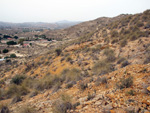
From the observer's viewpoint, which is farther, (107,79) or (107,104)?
(107,79)

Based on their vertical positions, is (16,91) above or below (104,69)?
below

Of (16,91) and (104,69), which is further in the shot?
(16,91)

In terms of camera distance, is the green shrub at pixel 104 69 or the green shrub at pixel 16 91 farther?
the green shrub at pixel 16 91

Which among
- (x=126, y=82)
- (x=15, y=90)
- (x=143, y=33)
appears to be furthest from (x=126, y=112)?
(x=143, y=33)

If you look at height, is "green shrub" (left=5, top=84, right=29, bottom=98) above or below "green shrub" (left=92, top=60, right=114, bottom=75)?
below

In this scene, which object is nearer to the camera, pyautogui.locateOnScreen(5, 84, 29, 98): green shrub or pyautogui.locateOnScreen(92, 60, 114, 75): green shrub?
pyautogui.locateOnScreen(92, 60, 114, 75): green shrub

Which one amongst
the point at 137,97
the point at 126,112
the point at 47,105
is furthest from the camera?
the point at 47,105

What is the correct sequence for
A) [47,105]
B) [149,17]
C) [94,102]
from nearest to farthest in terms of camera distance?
[94,102]
[47,105]
[149,17]

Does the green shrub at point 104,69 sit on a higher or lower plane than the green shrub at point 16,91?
higher

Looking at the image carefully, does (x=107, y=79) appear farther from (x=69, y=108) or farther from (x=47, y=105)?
(x=47, y=105)

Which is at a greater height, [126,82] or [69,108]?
[126,82]

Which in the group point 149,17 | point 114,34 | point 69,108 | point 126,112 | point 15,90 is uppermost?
point 149,17

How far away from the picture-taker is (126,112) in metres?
2.50

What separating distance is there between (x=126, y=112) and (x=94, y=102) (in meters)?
1.06
